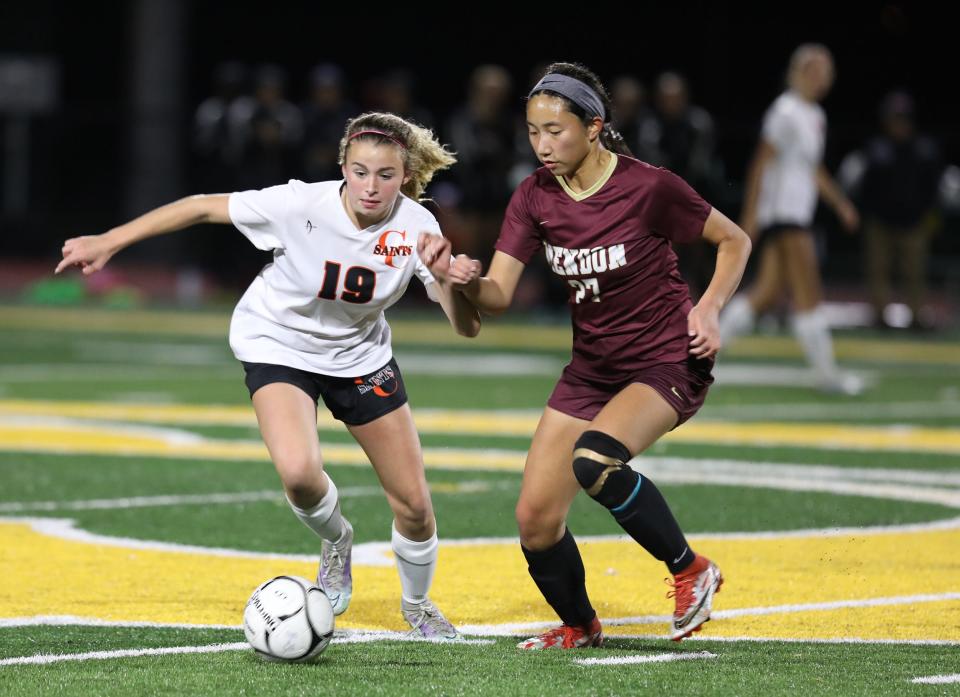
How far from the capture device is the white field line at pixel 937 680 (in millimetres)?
5667

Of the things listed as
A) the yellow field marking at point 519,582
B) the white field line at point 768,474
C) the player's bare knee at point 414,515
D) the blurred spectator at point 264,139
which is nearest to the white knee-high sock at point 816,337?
the white field line at point 768,474

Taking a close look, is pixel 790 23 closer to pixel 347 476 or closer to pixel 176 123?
pixel 176 123

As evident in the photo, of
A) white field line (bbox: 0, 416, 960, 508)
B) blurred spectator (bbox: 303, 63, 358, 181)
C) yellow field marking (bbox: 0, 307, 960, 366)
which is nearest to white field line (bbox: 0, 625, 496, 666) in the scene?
white field line (bbox: 0, 416, 960, 508)

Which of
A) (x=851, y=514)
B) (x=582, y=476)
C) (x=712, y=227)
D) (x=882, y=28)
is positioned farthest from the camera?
(x=882, y=28)

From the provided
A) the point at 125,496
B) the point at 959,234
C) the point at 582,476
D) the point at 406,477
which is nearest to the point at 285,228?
the point at 406,477

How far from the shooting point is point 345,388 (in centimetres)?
685

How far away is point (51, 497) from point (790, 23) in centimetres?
2260

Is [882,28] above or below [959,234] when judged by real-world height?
above

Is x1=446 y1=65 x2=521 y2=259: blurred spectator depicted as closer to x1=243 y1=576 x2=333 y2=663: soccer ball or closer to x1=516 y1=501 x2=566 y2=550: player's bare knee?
x1=516 y1=501 x2=566 y2=550: player's bare knee

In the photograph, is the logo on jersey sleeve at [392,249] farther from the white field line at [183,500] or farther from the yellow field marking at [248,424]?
the yellow field marking at [248,424]

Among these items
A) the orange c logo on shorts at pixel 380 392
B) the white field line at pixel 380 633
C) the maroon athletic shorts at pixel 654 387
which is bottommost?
the white field line at pixel 380 633

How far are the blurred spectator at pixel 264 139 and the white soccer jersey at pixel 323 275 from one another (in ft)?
52.0

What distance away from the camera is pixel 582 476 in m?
6.25

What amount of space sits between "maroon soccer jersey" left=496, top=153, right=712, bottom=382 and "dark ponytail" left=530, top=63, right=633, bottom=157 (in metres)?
0.12
